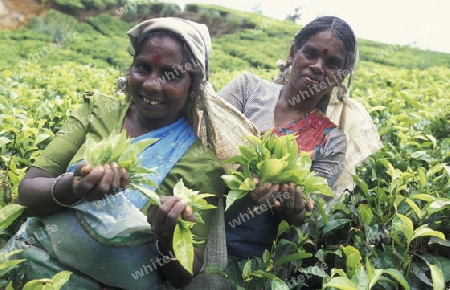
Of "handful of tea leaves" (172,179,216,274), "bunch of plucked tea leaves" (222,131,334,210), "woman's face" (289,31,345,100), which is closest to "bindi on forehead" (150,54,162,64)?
"bunch of plucked tea leaves" (222,131,334,210)

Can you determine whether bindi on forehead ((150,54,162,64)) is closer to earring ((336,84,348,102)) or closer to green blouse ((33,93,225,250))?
green blouse ((33,93,225,250))

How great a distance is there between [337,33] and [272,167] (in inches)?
34.5

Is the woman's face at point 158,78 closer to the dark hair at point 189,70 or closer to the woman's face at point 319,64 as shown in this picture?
the dark hair at point 189,70

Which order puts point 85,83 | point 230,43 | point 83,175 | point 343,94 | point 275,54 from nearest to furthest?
1. point 83,175
2. point 343,94
3. point 85,83
4. point 275,54
5. point 230,43

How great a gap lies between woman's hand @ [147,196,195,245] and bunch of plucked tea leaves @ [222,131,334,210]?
0.56 feet

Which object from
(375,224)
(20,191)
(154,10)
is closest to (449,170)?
(375,224)

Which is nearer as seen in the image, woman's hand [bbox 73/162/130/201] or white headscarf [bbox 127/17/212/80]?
woman's hand [bbox 73/162/130/201]

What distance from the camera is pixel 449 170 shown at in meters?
1.84

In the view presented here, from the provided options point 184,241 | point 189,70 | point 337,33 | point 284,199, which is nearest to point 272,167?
point 284,199

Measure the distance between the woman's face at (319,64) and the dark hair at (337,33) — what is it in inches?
0.9

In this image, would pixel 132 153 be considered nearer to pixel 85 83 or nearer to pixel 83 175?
pixel 83 175

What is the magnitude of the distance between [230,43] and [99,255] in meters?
12.4

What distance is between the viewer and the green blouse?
5.36 feet

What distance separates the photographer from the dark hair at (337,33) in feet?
7.13
